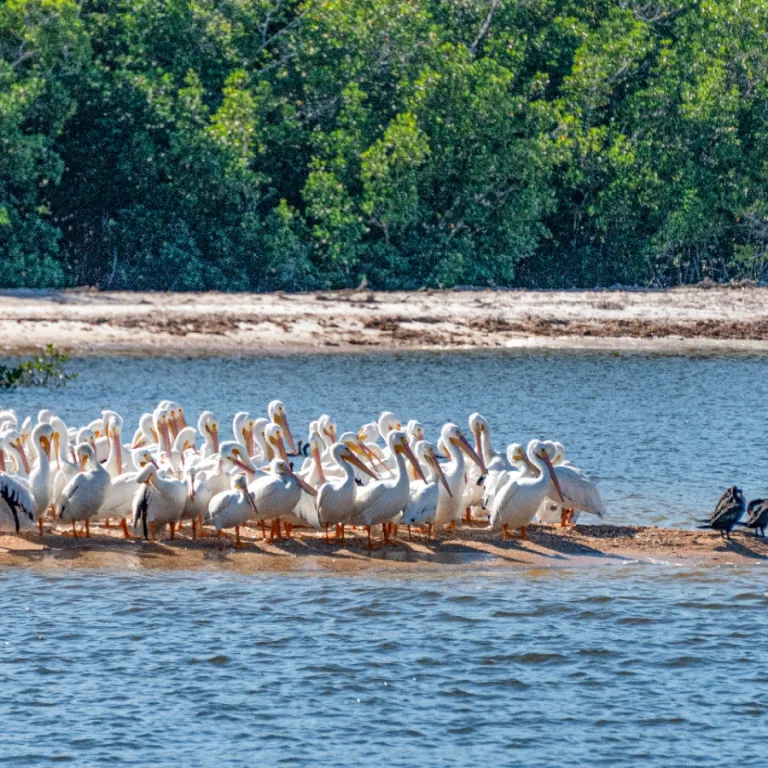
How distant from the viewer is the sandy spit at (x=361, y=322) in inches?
1293

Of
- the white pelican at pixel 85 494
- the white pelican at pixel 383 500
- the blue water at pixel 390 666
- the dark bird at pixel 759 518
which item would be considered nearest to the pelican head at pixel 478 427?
the blue water at pixel 390 666

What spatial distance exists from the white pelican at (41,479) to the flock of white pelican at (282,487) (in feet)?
0.03

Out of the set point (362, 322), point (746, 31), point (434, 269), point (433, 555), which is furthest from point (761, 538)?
point (746, 31)

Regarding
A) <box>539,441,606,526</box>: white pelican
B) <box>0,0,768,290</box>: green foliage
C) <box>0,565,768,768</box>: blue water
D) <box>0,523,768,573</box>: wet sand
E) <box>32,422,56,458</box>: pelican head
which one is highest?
<box>0,0,768,290</box>: green foliage

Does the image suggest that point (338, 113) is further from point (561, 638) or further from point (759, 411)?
point (561, 638)

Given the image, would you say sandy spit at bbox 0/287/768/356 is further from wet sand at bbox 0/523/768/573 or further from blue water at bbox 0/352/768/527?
wet sand at bbox 0/523/768/573

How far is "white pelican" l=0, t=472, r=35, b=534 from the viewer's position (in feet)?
45.9

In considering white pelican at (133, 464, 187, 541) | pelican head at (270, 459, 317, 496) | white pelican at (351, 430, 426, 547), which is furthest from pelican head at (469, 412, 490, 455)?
white pelican at (133, 464, 187, 541)

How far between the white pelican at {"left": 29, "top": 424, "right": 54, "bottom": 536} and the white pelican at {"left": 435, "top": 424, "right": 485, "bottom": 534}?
3.43 meters

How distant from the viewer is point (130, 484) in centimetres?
1468

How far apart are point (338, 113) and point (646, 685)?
34097 mm

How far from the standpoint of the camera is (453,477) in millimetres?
14961

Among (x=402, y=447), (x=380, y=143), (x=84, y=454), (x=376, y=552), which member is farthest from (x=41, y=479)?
(x=380, y=143)

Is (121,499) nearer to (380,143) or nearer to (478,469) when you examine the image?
(478,469)
